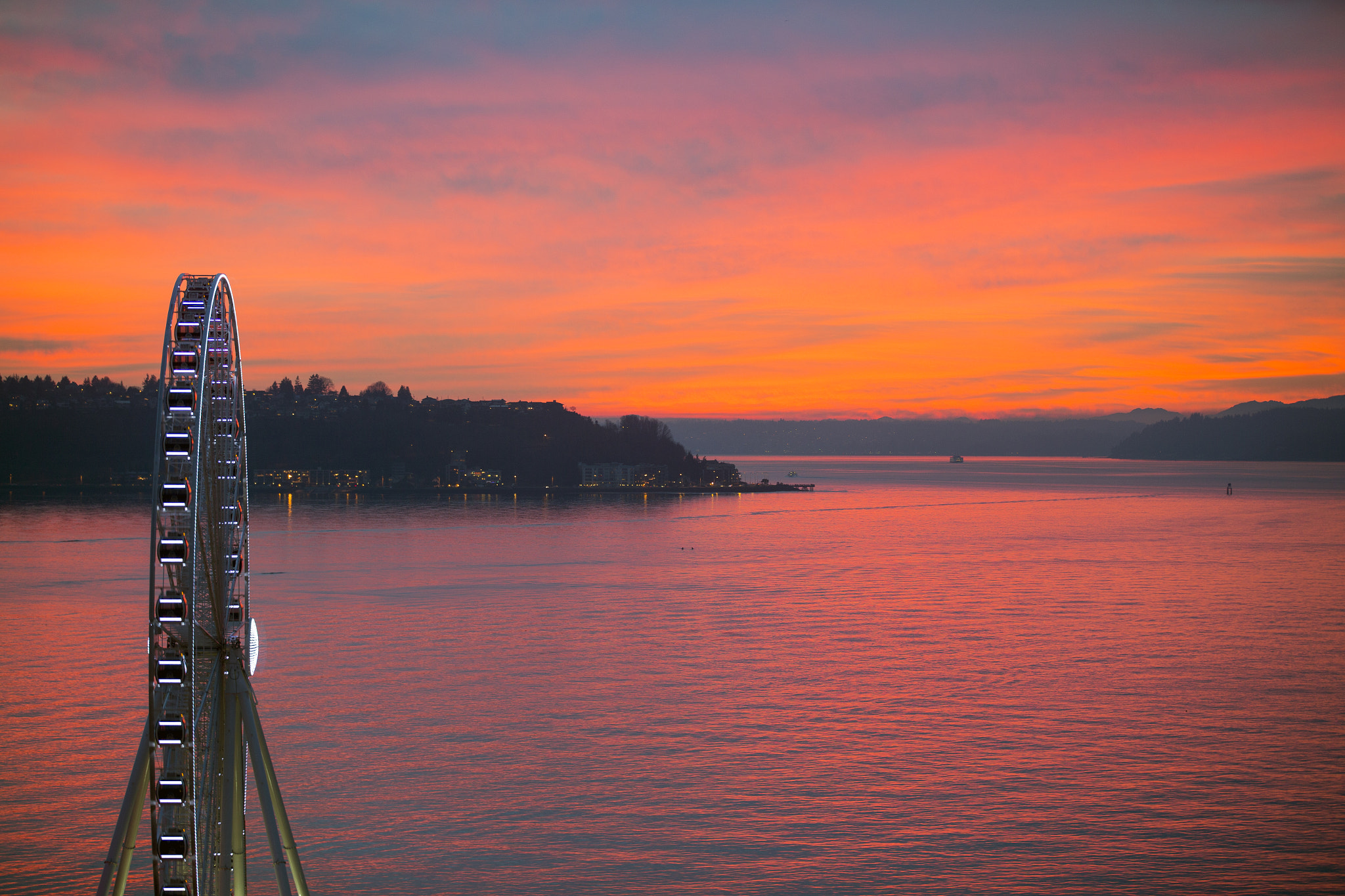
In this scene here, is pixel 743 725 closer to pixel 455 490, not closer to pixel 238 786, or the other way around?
pixel 238 786

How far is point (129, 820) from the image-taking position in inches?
469

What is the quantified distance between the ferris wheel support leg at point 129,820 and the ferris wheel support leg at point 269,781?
96 cm

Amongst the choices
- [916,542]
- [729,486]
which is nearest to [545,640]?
[916,542]

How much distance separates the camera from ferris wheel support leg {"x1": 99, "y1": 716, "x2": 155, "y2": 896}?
38.8 ft

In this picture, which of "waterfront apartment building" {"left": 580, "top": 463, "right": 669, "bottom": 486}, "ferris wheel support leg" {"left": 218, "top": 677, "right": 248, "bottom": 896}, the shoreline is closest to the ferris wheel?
"ferris wheel support leg" {"left": 218, "top": 677, "right": 248, "bottom": 896}

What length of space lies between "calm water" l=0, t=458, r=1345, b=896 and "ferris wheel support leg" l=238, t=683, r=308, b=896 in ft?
15.5

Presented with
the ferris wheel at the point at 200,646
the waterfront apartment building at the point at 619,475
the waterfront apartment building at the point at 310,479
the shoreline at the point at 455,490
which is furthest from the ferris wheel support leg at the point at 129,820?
the waterfront apartment building at the point at 619,475

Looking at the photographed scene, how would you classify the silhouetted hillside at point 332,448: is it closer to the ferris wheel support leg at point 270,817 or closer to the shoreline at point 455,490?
the shoreline at point 455,490

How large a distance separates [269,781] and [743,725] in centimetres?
1608

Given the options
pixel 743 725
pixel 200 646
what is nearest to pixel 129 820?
pixel 200 646

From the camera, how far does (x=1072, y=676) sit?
32.9 metres

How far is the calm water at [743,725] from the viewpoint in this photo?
1836 centimetres

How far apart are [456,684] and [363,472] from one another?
6109 inches

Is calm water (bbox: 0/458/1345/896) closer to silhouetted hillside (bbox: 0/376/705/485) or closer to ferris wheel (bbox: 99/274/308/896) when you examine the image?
ferris wheel (bbox: 99/274/308/896)
